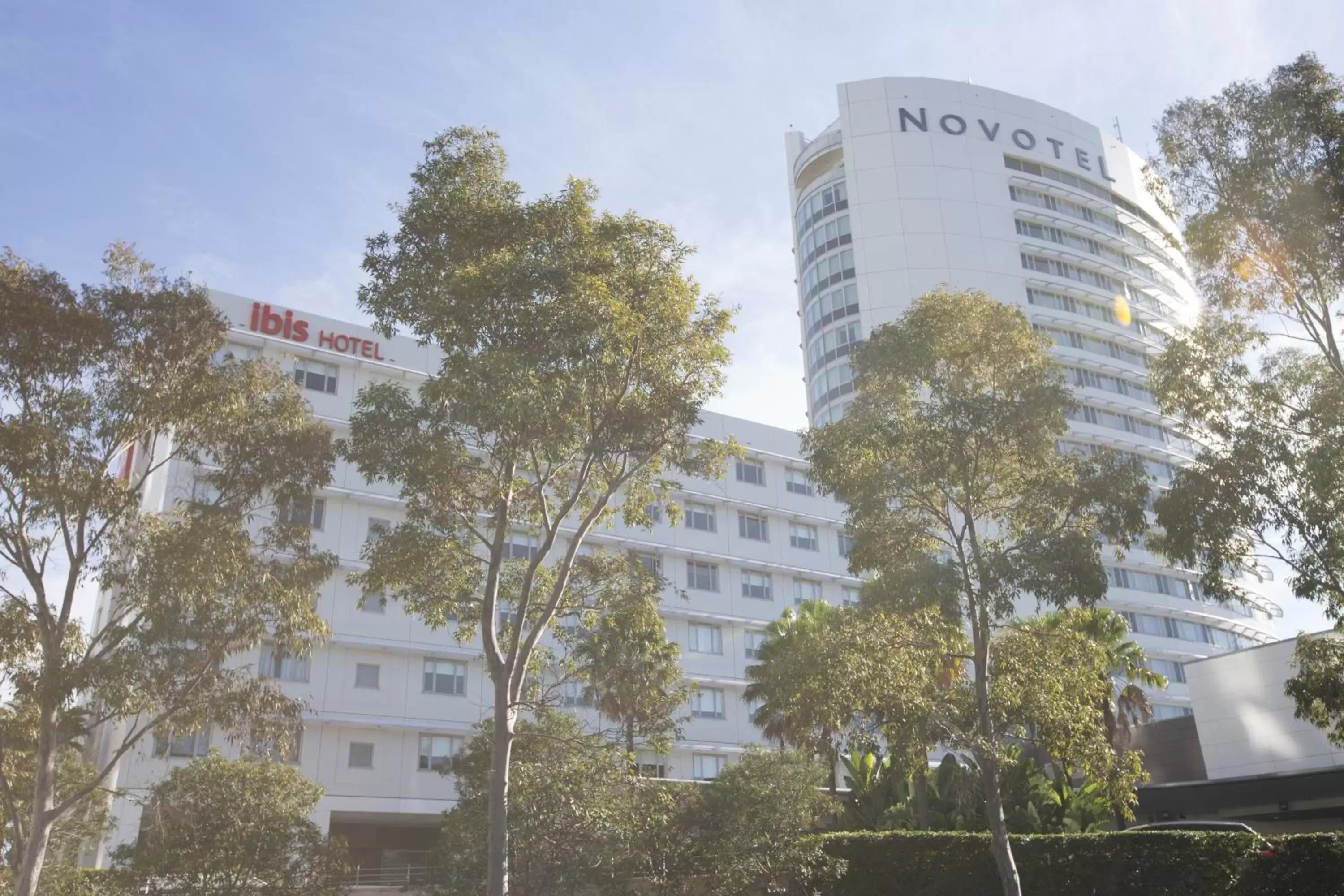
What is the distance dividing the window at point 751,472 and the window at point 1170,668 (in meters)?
Answer: 38.9

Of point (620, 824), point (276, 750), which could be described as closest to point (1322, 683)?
point (620, 824)

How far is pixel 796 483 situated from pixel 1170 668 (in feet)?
128

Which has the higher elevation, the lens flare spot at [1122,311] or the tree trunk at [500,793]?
the lens flare spot at [1122,311]

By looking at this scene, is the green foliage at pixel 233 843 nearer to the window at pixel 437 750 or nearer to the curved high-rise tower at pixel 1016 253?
the window at pixel 437 750

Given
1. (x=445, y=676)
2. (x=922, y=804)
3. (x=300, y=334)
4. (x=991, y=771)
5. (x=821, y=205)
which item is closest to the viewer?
(x=991, y=771)

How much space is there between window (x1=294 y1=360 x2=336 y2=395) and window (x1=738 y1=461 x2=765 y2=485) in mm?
21631

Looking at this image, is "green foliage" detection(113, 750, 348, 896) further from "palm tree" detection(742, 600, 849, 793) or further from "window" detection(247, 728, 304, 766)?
"palm tree" detection(742, 600, 849, 793)

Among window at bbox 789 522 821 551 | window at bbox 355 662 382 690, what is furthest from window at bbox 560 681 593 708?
window at bbox 789 522 821 551

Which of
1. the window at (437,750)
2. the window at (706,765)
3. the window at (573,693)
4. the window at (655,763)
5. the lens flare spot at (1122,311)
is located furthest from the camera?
the lens flare spot at (1122,311)

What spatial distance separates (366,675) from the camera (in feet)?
154

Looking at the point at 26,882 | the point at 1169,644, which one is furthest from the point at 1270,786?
the point at 1169,644

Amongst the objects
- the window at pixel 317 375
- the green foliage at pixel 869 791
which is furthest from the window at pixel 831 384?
the window at pixel 317 375

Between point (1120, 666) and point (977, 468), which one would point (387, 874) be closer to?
point (1120, 666)

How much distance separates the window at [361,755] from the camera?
149 feet
